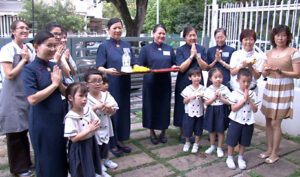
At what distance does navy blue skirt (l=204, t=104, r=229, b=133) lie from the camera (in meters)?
3.38

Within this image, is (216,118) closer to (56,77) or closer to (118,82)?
(118,82)

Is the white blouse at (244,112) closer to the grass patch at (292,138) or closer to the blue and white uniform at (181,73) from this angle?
the blue and white uniform at (181,73)

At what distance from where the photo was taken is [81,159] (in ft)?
7.65

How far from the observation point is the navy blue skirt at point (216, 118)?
3384 millimetres

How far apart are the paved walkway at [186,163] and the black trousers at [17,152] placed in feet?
0.81

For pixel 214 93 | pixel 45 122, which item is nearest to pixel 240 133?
pixel 214 93

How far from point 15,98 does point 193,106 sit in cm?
218

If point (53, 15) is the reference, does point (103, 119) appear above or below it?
below

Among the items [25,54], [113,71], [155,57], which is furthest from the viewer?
[155,57]

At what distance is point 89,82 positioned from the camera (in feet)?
8.92

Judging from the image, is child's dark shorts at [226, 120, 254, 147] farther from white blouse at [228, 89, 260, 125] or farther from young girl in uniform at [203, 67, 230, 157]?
young girl in uniform at [203, 67, 230, 157]

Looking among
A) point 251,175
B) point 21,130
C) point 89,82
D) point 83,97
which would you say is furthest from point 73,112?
point 251,175

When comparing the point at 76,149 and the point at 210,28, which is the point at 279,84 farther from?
the point at 210,28

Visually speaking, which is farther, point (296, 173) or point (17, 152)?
point (296, 173)
